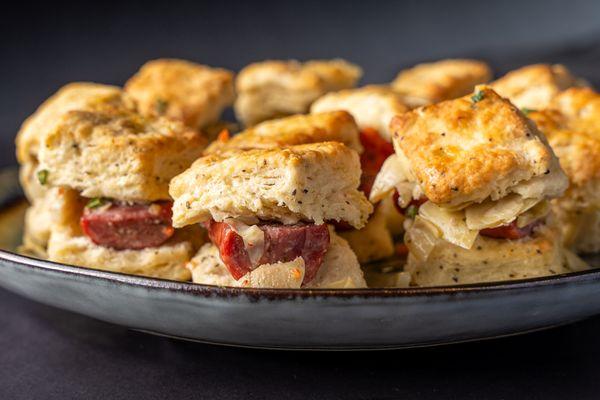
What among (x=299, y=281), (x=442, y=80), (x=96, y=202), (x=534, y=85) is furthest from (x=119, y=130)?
(x=442, y=80)

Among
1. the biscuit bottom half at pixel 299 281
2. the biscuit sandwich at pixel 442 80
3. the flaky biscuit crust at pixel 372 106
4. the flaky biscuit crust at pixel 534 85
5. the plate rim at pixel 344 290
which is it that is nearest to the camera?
the plate rim at pixel 344 290

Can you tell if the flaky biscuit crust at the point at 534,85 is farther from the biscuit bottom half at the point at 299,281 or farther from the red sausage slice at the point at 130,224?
the red sausage slice at the point at 130,224

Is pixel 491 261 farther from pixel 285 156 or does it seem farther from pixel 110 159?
pixel 110 159

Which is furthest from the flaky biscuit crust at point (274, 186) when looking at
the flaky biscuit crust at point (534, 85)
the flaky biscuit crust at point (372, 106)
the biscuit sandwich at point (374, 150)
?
the flaky biscuit crust at point (534, 85)

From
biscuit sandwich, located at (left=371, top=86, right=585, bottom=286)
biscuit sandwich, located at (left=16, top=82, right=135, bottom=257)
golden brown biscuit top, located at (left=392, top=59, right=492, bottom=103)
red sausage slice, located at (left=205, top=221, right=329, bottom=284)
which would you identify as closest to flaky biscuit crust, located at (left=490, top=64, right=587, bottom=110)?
golden brown biscuit top, located at (left=392, top=59, right=492, bottom=103)

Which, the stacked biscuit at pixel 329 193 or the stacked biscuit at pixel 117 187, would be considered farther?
the stacked biscuit at pixel 117 187

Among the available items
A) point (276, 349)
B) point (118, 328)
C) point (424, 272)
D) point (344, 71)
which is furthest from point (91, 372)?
point (344, 71)
